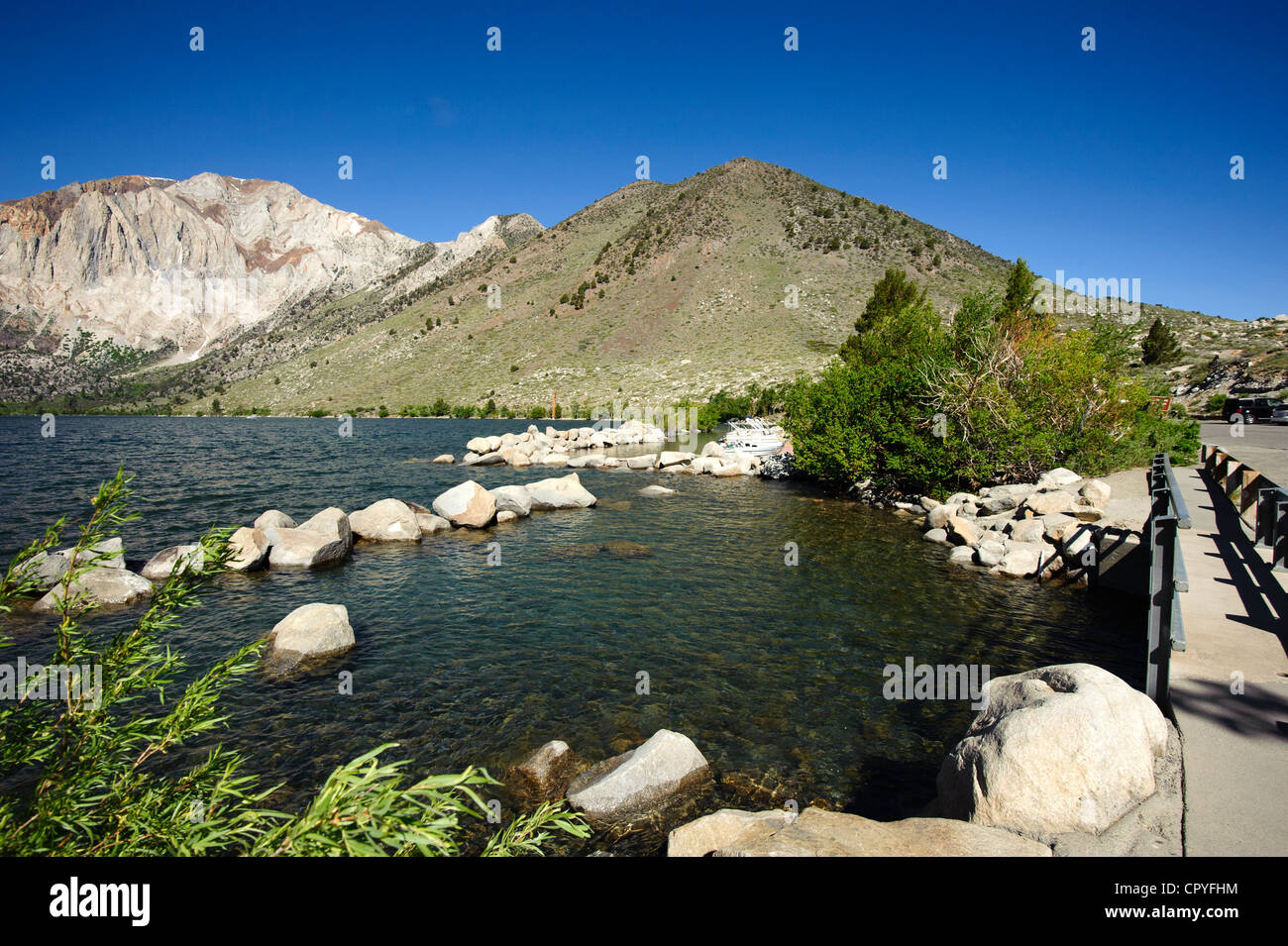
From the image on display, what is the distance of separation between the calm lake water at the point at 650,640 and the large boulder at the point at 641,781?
517 mm

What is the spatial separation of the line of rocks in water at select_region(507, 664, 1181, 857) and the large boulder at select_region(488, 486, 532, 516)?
62.4 feet

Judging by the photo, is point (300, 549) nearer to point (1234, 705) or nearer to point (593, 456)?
point (1234, 705)

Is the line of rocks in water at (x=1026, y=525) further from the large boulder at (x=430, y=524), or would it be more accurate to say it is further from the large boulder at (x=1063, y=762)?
the large boulder at (x=430, y=524)

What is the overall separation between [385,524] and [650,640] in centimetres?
1265

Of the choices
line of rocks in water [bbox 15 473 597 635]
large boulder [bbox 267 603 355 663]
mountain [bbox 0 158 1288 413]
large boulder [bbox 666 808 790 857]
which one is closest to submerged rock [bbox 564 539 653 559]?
line of rocks in water [bbox 15 473 597 635]

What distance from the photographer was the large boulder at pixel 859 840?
480cm

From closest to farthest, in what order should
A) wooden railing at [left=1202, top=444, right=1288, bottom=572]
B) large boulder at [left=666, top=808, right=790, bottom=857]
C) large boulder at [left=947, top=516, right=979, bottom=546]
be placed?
large boulder at [left=666, top=808, right=790, bottom=857]
wooden railing at [left=1202, top=444, right=1288, bottom=572]
large boulder at [left=947, top=516, right=979, bottom=546]

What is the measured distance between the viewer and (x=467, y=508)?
2303 cm

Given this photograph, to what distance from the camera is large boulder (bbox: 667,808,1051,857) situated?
4805 millimetres

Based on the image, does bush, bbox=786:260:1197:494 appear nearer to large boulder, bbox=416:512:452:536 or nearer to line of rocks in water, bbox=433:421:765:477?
line of rocks in water, bbox=433:421:765:477

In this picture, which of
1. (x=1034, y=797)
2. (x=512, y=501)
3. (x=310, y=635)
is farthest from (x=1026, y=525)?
(x=310, y=635)

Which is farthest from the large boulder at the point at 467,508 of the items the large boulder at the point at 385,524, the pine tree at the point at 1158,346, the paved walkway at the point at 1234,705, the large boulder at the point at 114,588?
the pine tree at the point at 1158,346

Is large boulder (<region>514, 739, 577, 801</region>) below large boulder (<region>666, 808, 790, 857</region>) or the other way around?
below
